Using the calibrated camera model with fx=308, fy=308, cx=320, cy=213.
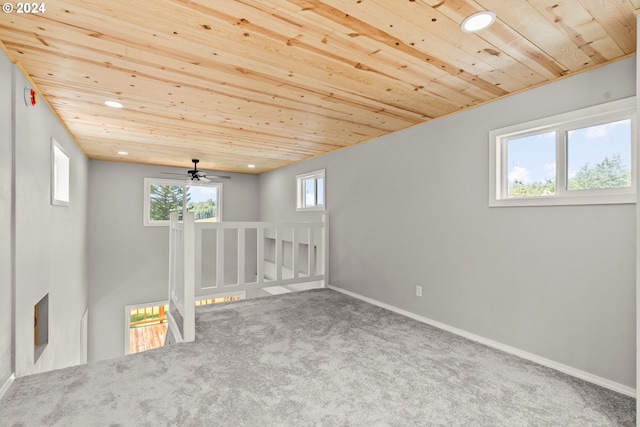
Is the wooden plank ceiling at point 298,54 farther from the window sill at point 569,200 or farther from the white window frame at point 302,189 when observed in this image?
the white window frame at point 302,189

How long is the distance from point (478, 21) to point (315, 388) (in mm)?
2392

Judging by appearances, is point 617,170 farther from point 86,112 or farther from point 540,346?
point 86,112

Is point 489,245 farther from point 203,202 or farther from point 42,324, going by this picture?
point 203,202

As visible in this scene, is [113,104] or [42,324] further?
[42,324]

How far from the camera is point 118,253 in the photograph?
6.08m

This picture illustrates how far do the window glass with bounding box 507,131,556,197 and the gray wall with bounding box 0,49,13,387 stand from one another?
3.79 metres

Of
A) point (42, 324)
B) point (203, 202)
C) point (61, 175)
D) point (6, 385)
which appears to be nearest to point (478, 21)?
point (6, 385)

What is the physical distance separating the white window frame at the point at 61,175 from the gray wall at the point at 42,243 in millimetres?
103

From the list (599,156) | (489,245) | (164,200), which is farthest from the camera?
(164,200)

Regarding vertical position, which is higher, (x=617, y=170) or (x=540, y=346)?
(x=617, y=170)

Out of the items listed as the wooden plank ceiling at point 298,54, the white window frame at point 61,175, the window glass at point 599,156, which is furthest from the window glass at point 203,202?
the window glass at point 599,156

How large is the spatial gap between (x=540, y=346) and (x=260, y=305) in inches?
114

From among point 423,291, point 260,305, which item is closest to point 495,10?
point 423,291

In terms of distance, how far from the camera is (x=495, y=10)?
1.59 metres
